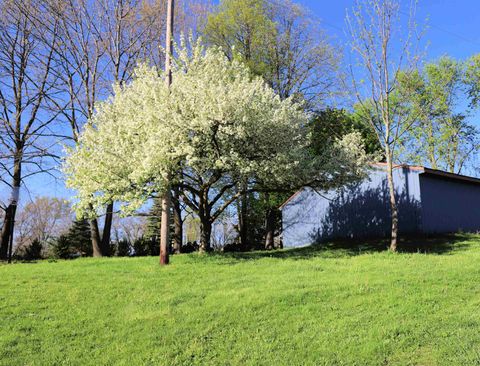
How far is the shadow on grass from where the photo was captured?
12101mm

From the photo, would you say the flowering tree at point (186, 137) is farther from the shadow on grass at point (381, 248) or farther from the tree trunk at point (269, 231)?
the tree trunk at point (269, 231)

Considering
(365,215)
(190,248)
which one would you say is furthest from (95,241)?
(365,215)

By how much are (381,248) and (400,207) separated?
10.4ft

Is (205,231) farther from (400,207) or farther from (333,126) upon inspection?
(333,126)

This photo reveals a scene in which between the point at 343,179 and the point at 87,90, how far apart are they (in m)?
12.2

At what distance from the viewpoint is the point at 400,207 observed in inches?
631

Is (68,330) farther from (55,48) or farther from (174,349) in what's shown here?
(55,48)

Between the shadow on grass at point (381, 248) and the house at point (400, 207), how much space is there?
1110mm

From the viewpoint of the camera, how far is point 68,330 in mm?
5676

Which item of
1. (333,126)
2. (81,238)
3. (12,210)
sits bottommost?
(81,238)

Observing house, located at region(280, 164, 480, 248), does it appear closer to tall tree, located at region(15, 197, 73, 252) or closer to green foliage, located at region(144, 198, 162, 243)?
green foliage, located at region(144, 198, 162, 243)

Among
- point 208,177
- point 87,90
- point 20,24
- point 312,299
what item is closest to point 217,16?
point 87,90

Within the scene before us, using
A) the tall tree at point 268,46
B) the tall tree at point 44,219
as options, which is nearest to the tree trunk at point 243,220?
the tall tree at point 268,46

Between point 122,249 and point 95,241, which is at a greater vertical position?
point 95,241
